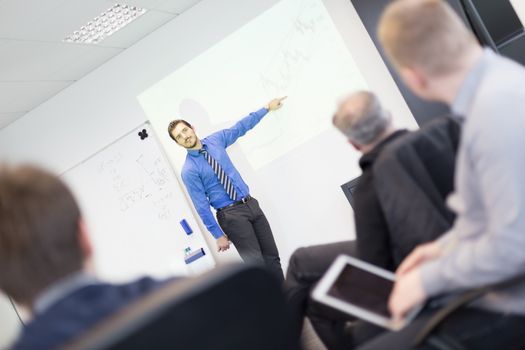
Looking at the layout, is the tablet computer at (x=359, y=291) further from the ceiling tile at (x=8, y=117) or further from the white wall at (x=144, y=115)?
the ceiling tile at (x=8, y=117)

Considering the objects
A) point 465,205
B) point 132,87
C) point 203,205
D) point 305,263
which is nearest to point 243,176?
point 203,205

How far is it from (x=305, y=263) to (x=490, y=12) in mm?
1943

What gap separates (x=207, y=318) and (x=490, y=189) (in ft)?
1.90

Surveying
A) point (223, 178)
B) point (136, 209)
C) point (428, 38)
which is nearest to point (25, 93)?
point (136, 209)

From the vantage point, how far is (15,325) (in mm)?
3908

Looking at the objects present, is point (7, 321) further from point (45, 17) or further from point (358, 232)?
point (358, 232)

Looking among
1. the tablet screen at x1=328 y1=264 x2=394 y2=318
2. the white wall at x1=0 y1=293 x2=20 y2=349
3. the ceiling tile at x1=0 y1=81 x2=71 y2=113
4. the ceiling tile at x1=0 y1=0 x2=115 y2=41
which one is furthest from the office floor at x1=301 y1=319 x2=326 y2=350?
the white wall at x1=0 y1=293 x2=20 y2=349

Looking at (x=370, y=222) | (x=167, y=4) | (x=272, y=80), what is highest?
(x=167, y=4)

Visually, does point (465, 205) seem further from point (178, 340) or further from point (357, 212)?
point (178, 340)

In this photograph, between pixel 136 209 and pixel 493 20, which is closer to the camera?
pixel 493 20

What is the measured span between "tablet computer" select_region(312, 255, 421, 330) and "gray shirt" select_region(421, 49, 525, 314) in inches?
6.5

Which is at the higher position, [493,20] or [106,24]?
[106,24]

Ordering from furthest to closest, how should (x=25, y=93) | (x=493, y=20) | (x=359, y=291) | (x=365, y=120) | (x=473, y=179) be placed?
(x=25, y=93) → (x=493, y=20) → (x=365, y=120) → (x=359, y=291) → (x=473, y=179)

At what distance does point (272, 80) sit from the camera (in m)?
3.23
